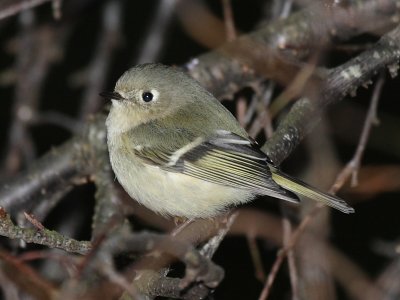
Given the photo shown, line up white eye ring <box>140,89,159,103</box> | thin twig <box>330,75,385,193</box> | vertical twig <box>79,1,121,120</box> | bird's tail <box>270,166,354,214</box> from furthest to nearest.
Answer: vertical twig <box>79,1,121,120</box> → white eye ring <box>140,89,159,103</box> → thin twig <box>330,75,385,193</box> → bird's tail <box>270,166,354,214</box>

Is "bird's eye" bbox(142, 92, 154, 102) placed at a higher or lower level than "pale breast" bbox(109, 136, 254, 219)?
higher

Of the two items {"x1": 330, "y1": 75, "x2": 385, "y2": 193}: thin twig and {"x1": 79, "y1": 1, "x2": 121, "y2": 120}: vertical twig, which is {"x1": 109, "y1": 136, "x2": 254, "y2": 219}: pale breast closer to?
{"x1": 330, "y1": 75, "x2": 385, "y2": 193}: thin twig

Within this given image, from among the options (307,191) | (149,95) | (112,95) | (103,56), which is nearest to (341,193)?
(307,191)

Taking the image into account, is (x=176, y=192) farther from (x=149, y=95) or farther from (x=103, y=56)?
(x=103, y=56)

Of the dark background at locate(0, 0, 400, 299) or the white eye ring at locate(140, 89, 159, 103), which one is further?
the dark background at locate(0, 0, 400, 299)

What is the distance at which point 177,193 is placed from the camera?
3039 mm

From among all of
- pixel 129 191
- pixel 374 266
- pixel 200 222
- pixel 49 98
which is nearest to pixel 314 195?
pixel 200 222

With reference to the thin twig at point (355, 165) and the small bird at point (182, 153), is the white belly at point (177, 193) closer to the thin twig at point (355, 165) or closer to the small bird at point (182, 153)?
the small bird at point (182, 153)

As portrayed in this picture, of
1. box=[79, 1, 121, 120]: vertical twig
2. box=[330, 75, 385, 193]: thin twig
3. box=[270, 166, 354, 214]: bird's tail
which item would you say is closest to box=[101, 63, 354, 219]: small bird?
box=[270, 166, 354, 214]: bird's tail

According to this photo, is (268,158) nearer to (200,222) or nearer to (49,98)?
(200,222)

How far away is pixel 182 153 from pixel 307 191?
2.02ft

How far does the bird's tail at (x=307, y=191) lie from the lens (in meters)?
2.83

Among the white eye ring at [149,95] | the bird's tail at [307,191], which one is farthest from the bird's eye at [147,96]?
the bird's tail at [307,191]

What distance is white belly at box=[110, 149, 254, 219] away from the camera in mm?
3018
